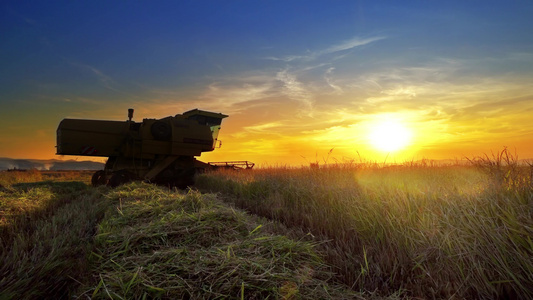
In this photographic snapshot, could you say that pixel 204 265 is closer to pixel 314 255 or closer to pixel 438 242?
→ pixel 314 255

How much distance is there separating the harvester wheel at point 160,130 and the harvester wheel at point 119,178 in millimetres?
1578

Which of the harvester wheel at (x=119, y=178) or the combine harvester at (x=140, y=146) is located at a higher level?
the combine harvester at (x=140, y=146)

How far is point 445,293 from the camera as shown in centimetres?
207

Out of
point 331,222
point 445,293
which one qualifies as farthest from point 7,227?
point 445,293

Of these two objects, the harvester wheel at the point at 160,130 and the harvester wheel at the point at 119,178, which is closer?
the harvester wheel at the point at 119,178

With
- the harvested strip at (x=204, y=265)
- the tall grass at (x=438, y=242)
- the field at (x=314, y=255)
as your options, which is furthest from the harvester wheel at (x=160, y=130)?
the tall grass at (x=438, y=242)

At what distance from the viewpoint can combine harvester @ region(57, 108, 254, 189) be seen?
9203 millimetres

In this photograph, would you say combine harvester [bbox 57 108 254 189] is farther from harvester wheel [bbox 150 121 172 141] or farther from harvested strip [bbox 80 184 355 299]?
harvested strip [bbox 80 184 355 299]

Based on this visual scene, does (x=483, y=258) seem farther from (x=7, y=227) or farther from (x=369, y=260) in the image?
(x=7, y=227)

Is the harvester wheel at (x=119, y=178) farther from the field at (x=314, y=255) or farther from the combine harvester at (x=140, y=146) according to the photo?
the field at (x=314, y=255)

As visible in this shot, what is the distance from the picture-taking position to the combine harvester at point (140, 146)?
30.2 feet

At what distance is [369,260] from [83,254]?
262cm

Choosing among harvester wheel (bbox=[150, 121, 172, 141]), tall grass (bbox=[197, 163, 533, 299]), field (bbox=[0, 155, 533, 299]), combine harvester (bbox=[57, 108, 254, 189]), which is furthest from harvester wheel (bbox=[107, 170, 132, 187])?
tall grass (bbox=[197, 163, 533, 299])

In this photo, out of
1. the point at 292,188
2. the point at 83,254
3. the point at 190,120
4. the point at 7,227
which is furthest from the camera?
the point at 190,120
